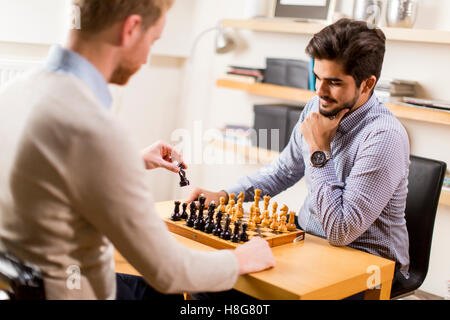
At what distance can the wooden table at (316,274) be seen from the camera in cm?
142

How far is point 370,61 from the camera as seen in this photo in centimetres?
198

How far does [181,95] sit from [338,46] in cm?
250

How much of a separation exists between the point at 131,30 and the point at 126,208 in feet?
1.25

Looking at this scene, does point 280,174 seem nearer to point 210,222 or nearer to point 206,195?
point 206,195

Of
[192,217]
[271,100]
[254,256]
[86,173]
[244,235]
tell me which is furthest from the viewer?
[271,100]

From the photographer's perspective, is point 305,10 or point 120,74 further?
point 305,10

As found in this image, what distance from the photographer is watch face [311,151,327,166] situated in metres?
1.90

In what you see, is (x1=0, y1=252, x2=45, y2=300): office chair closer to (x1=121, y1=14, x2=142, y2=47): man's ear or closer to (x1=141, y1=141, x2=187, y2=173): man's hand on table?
(x1=121, y1=14, x2=142, y2=47): man's ear

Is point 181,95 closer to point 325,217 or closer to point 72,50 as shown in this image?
point 325,217

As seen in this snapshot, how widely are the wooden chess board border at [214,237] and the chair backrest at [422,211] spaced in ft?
1.84

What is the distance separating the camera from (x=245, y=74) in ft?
12.2

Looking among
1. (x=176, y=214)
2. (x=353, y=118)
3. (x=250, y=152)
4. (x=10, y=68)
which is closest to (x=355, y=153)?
(x=353, y=118)

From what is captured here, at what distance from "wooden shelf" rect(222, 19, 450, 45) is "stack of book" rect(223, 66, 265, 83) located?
258 millimetres

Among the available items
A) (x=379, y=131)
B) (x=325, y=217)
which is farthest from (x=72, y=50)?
(x=379, y=131)
